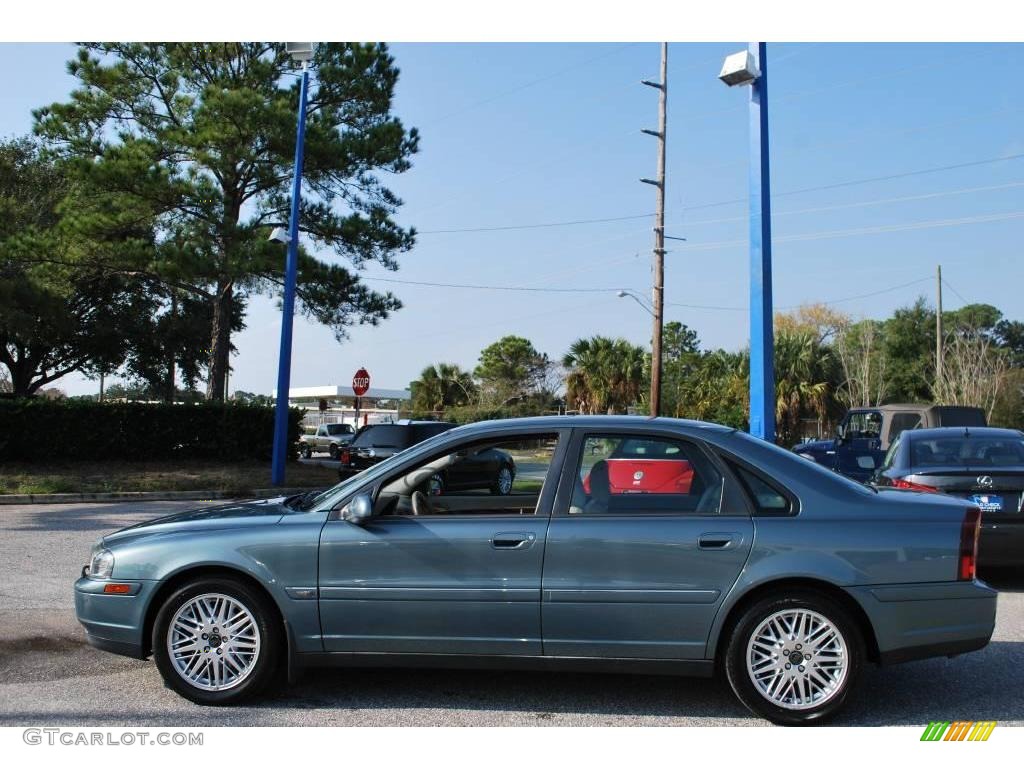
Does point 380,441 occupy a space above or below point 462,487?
above

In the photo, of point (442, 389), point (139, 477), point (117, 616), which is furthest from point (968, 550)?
point (442, 389)

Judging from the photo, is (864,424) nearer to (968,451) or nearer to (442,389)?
(968,451)

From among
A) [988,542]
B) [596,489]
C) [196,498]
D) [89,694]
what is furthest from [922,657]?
[196,498]

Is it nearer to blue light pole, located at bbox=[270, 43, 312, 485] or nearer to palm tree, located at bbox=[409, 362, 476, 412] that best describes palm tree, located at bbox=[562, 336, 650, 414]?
palm tree, located at bbox=[409, 362, 476, 412]

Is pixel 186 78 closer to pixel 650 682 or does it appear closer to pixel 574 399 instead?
pixel 650 682

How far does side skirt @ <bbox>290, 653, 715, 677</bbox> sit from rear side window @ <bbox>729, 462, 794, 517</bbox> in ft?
2.70

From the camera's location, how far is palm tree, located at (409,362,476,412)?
51531 mm

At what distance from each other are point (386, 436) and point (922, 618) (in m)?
16.0

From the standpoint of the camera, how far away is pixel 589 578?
4.73 meters

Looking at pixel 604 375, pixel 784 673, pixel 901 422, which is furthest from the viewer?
pixel 604 375

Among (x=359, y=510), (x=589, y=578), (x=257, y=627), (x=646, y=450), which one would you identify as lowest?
(x=257, y=627)

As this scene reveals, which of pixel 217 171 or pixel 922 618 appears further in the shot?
pixel 217 171

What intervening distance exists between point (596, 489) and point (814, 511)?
1106mm

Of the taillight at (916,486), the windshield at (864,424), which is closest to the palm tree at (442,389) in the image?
the windshield at (864,424)
